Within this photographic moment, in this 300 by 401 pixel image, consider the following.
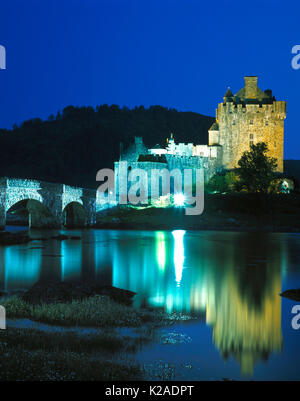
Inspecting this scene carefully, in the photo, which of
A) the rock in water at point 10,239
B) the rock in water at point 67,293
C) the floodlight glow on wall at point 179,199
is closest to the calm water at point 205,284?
the rock in water at point 67,293

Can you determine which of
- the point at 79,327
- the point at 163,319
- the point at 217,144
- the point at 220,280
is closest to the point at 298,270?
the point at 220,280

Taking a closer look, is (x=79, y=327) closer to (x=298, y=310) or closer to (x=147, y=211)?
(x=298, y=310)

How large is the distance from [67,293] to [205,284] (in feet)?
21.8

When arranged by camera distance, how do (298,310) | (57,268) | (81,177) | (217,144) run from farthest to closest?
(81,177), (217,144), (57,268), (298,310)

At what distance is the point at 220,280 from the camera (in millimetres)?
19469

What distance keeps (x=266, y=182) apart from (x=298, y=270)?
125 feet

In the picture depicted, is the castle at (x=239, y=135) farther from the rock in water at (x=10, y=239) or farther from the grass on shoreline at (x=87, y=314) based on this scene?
the grass on shoreline at (x=87, y=314)

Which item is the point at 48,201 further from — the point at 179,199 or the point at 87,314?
the point at 87,314

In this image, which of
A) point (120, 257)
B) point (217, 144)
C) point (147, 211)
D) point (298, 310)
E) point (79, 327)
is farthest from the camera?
point (217, 144)

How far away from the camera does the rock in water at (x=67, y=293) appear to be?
42.5 feet

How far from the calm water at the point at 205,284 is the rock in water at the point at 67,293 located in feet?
2.18

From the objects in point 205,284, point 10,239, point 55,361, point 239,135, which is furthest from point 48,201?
point 55,361

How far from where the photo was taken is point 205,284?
1841cm

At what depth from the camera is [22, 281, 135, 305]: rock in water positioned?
12.9 meters
